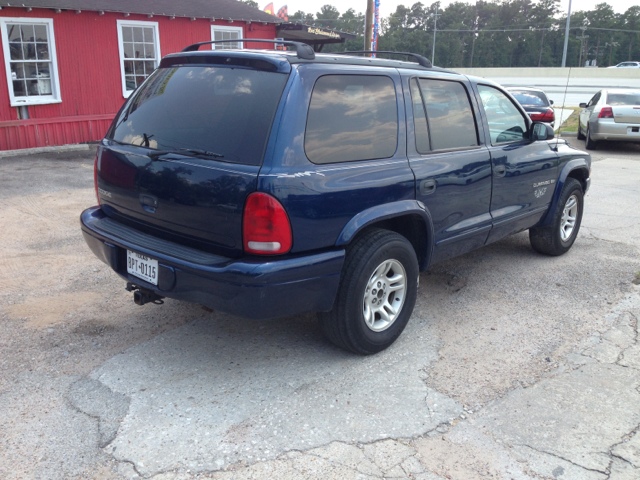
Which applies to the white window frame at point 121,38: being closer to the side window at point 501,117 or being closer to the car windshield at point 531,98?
the car windshield at point 531,98

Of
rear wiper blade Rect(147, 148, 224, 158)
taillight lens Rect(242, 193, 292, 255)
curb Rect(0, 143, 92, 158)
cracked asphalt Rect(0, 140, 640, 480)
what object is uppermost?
rear wiper blade Rect(147, 148, 224, 158)

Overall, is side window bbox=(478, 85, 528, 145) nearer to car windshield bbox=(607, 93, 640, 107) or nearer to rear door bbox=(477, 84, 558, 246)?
rear door bbox=(477, 84, 558, 246)

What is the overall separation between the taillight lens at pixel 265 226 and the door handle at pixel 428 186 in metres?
1.15

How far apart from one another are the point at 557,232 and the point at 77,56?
10869 millimetres

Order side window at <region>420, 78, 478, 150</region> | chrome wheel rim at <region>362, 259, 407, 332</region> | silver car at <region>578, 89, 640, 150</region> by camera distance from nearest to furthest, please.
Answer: chrome wheel rim at <region>362, 259, 407, 332</region> → side window at <region>420, 78, 478, 150</region> → silver car at <region>578, 89, 640, 150</region>

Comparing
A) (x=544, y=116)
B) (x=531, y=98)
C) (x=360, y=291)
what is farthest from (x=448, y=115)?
(x=531, y=98)

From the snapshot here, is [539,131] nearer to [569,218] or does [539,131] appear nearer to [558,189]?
[558,189]

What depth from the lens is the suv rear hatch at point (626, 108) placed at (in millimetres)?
12752

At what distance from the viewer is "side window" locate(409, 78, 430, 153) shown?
12.2ft

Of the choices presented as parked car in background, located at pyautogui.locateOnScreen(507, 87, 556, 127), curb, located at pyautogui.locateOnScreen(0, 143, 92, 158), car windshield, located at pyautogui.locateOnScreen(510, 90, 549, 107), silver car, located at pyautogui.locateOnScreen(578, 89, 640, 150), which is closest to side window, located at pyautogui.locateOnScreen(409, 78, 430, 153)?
curb, located at pyautogui.locateOnScreen(0, 143, 92, 158)

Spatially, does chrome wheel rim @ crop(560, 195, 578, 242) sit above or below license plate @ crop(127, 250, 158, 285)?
below

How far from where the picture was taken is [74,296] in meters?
4.43

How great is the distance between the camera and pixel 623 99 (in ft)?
44.0

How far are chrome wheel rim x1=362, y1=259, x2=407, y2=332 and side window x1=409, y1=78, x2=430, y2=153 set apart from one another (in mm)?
820
